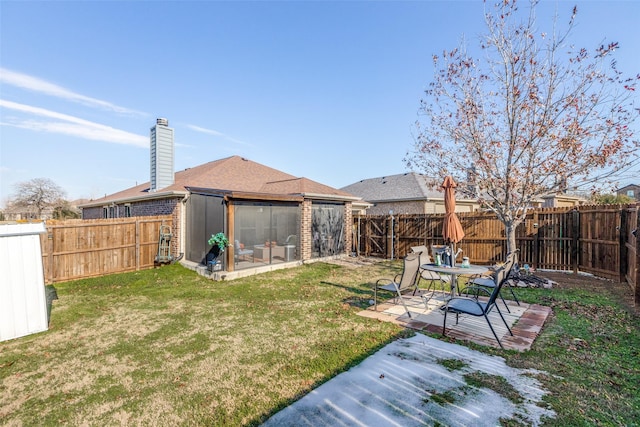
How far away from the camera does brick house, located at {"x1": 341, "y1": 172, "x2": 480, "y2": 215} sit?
763 inches

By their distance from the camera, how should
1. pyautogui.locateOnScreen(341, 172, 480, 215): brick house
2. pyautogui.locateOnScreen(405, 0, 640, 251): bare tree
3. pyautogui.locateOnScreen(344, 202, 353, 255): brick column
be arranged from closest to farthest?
pyautogui.locateOnScreen(405, 0, 640, 251): bare tree, pyautogui.locateOnScreen(344, 202, 353, 255): brick column, pyautogui.locateOnScreen(341, 172, 480, 215): brick house

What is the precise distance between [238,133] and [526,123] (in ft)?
50.6

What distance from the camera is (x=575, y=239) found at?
32.2 feet

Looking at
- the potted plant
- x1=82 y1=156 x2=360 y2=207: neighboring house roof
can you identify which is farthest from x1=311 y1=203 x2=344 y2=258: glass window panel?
the potted plant

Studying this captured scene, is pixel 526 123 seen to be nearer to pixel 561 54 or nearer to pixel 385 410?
pixel 561 54

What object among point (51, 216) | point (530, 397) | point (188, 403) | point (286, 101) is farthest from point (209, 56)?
point (51, 216)

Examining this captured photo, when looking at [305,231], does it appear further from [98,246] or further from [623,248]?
[623,248]

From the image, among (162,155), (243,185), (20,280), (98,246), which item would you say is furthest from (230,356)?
(162,155)

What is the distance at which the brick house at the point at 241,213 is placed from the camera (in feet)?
32.4

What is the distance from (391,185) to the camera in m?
22.9

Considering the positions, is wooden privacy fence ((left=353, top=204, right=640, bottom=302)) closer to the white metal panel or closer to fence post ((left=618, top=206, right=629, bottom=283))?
fence post ((left=618, top=206, right=629, bottom=283))

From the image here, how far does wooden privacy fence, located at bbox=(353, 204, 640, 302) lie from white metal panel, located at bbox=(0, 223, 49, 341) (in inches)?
460

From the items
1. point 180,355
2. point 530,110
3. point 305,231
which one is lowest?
point 180,355

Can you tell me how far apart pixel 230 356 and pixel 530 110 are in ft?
32.4
